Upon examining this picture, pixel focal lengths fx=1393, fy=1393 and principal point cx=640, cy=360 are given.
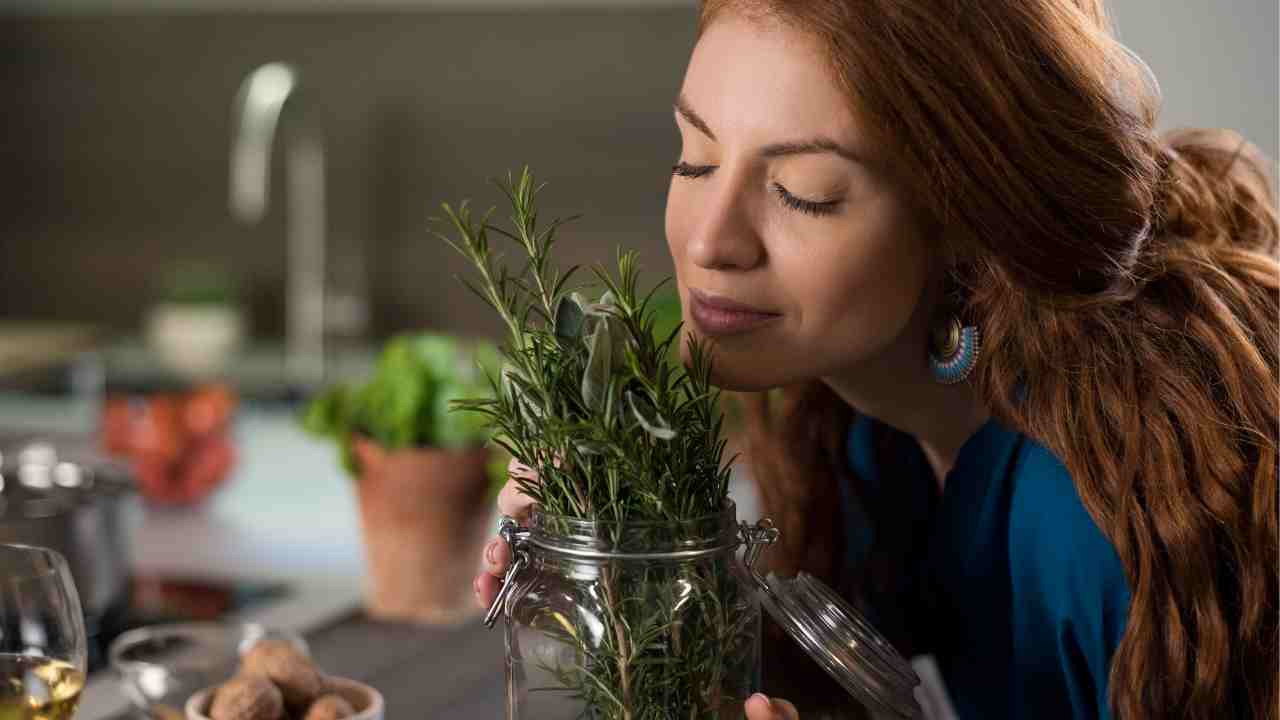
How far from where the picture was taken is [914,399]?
0.96 metres

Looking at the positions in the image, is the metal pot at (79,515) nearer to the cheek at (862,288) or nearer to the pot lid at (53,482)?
the pot lid at (53,482)

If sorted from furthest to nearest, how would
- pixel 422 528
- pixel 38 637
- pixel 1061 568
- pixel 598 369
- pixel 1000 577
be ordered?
1. pixel 422 528
2. pixel 1000 577
3. pixel 1061 568
4. pixel 38 637
5. pixel 598 369

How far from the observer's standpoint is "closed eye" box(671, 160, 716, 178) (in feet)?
2.72

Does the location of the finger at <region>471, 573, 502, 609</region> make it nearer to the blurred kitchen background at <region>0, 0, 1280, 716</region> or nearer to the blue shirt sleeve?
the blue shirt sleeve

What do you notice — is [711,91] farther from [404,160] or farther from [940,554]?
[404,160]

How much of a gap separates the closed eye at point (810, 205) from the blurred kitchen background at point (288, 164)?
3.05m

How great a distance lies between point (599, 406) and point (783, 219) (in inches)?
7.6

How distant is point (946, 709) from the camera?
1262mm

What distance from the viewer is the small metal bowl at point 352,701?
33.9 inches

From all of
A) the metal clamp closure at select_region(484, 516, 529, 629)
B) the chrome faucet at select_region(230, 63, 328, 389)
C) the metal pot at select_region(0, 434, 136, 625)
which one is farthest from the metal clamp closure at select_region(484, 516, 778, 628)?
the chrome faucet at select_region(230, 63, 328, 389)

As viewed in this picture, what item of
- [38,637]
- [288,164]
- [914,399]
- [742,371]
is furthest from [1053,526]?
[288,164]

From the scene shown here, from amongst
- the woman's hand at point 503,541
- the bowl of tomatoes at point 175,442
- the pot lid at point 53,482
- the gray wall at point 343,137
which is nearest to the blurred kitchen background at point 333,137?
the gray wall at point 343,137

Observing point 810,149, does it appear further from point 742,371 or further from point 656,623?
point 656,623

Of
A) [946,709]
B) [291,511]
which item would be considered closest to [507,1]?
[291,511]
